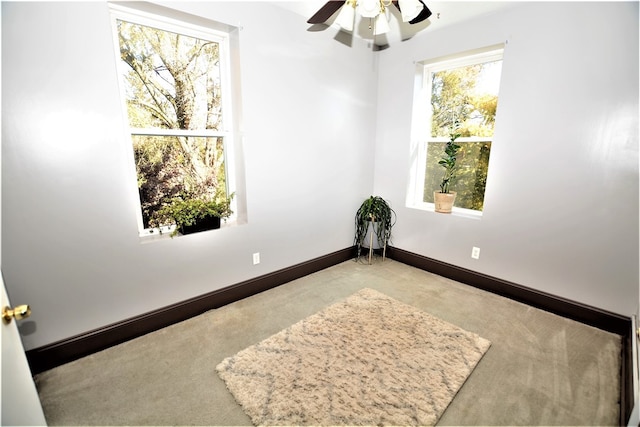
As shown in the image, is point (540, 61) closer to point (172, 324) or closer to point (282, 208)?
point (282, 208)

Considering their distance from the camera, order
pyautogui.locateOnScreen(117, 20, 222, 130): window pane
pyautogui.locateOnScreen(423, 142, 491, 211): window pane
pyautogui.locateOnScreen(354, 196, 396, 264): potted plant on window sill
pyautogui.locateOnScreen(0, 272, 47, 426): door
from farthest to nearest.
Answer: pyautogui.locateOnScreen(354, 196, 396, 264): potted plant on window sill, pyautogui.locateOnScreen(423, 142, 491, 211): window pane, pyautogui.locateOnScreen(117, 20, 222, 130): window pane, pyautogui.locateOnScreen(0, 272, 47, 426): door

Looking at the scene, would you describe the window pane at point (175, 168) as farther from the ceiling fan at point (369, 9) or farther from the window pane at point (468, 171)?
the window pane at point (468, 171)

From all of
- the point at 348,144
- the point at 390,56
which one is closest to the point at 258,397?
the point at 348,144

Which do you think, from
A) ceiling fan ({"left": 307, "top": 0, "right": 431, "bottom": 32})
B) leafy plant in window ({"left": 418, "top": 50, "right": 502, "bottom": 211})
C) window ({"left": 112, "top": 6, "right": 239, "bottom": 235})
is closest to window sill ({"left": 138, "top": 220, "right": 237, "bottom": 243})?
window ({"left": 112, "top": 6, "right": 239, "bottom": 235})

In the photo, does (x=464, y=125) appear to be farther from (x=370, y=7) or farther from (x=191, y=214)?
(x=191, y=214)

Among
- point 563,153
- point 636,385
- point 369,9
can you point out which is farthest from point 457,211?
point 369,9

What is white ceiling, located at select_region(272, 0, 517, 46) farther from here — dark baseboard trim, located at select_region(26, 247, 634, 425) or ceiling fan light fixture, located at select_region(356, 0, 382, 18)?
dark baseboard trim, located at select_region(26, 247, 634, 425)

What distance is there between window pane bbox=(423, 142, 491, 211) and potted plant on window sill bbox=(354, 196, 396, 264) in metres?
0.59

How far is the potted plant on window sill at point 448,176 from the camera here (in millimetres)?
2712

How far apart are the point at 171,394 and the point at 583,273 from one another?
9.38 ft

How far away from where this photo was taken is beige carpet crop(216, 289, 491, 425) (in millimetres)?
1358

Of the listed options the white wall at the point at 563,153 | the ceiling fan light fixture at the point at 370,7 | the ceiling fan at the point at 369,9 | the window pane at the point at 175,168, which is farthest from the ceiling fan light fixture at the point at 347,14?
the window pane at the point at 175,168

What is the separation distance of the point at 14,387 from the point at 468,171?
10.5ft

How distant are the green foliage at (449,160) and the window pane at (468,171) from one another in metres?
0.05
